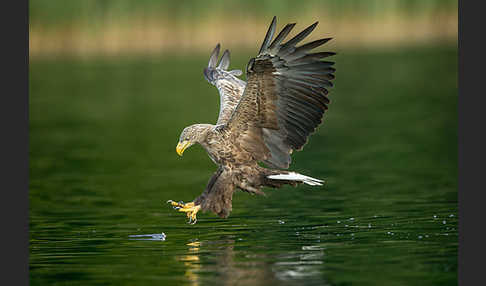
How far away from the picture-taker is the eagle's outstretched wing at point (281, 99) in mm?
8781

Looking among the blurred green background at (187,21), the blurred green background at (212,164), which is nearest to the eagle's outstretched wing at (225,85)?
the blurred green background at (212,164)

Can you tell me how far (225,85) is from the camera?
35.5ft

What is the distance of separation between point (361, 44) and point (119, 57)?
26.5 feet

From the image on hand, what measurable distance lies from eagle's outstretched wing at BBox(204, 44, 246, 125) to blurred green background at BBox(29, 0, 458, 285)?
1147 mm

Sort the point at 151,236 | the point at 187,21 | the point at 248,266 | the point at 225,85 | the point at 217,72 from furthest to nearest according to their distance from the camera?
the point at 187,21
the point at 217,72
the point at 225,85
the point at 151,236
the point at 248,266

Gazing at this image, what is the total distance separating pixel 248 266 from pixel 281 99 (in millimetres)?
2035

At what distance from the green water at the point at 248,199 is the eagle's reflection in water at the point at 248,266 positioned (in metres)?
0.02

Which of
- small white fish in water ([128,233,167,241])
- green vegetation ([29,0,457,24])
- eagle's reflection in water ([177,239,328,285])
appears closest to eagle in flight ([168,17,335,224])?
small white fish in water ([128,233,167,241])

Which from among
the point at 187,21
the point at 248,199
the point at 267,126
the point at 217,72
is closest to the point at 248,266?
the point at 267,126

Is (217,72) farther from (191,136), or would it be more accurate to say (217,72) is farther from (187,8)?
(187,8)

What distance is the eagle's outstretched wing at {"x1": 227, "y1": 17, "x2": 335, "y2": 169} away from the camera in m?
8.78

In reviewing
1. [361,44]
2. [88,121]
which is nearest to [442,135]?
[88,121]

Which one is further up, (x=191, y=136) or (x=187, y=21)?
(x=187, y=21)

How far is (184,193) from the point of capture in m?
11.9
